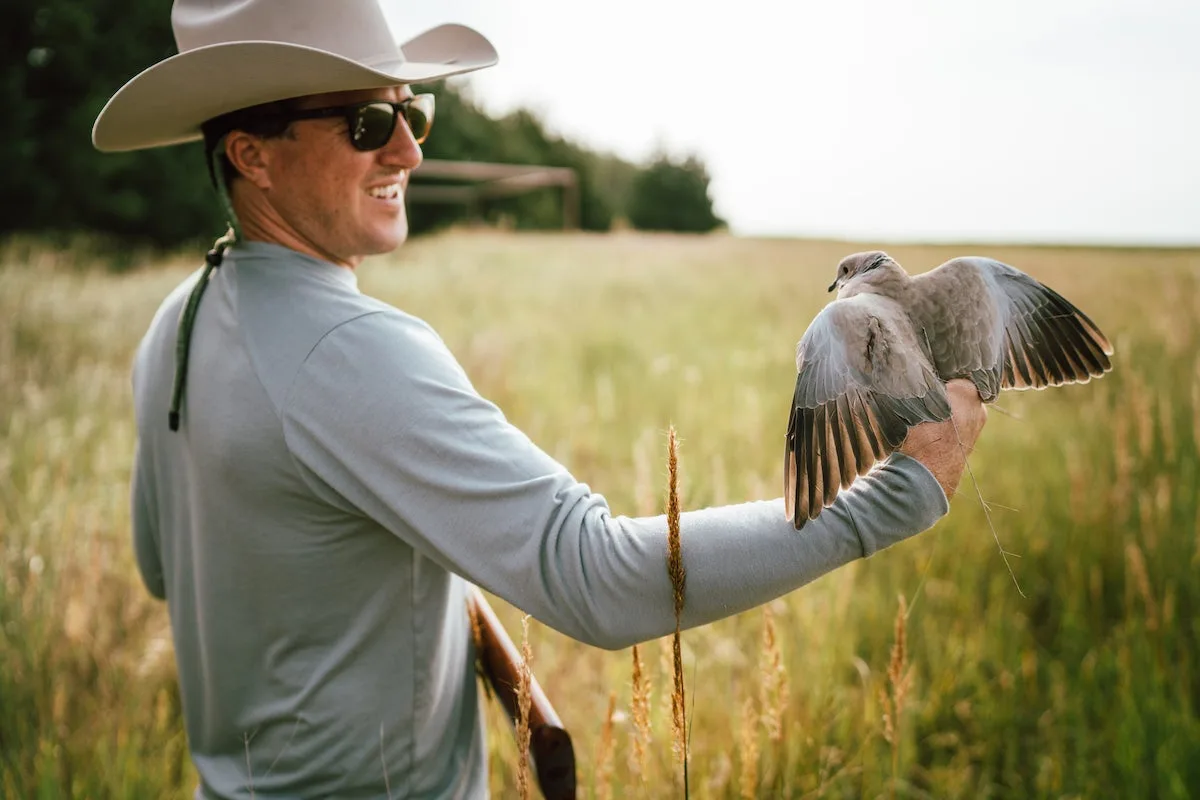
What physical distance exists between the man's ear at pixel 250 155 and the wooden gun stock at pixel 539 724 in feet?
3.33

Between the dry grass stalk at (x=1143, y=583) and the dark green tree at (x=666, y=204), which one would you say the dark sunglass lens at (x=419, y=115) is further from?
the dark green tree at (x=666, y=204)

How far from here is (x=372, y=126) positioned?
161 cm

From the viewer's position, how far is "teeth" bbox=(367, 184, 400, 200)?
1.70 metres

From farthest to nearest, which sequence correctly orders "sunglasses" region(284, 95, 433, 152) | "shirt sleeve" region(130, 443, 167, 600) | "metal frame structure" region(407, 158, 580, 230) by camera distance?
"metal frame structure" region(407, 158, 580, 230) → "shirt sleeve" region(130, 443, 167, 600) → "sunglasses" region(284, 95, 433, 152)

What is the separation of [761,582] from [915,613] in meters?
2.12

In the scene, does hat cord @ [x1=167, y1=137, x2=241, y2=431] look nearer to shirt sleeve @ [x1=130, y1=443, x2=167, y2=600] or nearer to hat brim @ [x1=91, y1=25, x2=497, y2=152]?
hat brim @ [x1=91, y1=25, x2=497, y2=152]

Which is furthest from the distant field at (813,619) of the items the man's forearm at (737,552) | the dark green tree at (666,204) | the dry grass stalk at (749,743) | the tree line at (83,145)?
the dark green tree at (666,204)

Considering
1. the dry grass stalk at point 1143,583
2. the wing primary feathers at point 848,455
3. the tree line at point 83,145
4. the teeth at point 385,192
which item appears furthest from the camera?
the tree line at point 83,145

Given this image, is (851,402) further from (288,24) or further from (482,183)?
(482,183)

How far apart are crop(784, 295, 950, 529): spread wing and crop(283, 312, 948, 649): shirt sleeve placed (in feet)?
0.45

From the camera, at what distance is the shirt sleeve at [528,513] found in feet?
3.67

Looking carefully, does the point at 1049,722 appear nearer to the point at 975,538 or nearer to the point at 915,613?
the point at 915,613

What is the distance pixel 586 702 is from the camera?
8.52ft

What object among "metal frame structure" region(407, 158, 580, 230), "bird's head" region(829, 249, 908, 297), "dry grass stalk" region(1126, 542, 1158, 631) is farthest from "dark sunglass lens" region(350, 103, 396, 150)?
"metal frame structure" region(407, 158, 580, 230)
